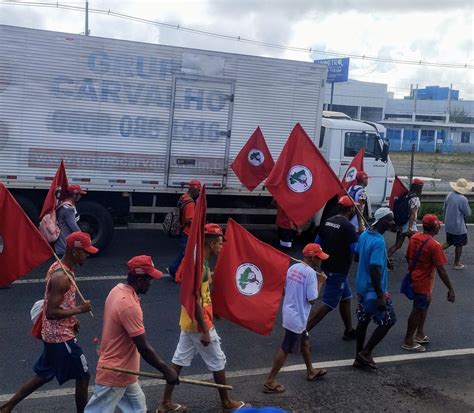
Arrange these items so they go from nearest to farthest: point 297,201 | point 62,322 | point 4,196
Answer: point 62,322 → point 4,196 → point 297,201

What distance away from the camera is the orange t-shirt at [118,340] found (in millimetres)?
4445

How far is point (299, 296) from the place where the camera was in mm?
6016

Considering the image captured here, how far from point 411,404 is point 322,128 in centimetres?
793

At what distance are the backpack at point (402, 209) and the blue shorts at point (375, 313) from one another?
212 inches

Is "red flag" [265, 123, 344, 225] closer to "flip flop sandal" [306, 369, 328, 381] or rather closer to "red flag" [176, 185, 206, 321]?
"flip flop sandal" [306, 369, 328, 381]

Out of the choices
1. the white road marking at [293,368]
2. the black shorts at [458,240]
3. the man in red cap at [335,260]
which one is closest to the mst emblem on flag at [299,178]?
the man in red cap at [335,260]

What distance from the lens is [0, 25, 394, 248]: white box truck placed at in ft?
34.9

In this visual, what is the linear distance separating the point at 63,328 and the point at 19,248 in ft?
3.54

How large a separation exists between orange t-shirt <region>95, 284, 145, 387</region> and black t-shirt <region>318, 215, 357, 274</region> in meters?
3.34

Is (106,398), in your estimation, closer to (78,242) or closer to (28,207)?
(78,242)

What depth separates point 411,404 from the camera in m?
5.99

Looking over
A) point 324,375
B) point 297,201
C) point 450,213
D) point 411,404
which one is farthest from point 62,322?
point 450,213

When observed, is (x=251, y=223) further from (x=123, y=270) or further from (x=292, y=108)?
(x=123, y=270)

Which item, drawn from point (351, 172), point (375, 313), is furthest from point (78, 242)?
point (351, 172)
